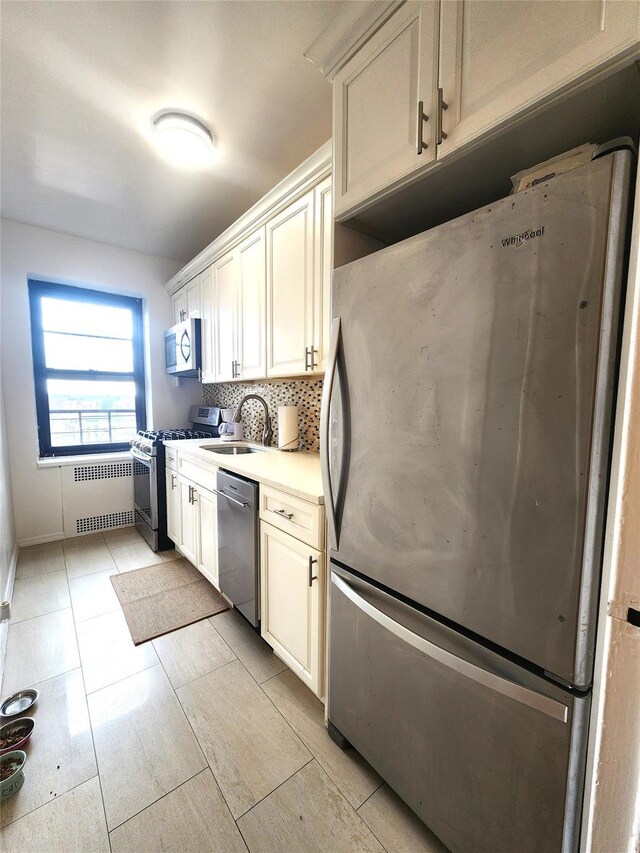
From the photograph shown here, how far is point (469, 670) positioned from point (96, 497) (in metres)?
3.39

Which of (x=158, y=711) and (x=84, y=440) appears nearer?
(x=158, y=711)

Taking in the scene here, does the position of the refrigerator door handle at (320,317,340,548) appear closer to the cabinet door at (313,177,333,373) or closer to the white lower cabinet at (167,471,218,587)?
the cabinet door at (313,177,333,373)

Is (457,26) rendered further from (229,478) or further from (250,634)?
(250,634)

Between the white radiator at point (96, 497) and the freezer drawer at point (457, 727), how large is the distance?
2.87 m

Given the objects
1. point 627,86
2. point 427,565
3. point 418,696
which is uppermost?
point 627,86

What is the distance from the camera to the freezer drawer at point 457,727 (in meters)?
0.68

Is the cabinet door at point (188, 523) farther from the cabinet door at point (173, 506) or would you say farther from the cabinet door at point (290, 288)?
the cabinet door at point (290, 288)

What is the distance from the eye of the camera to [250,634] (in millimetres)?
1844

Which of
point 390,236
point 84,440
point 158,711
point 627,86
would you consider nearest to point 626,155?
point 627,86

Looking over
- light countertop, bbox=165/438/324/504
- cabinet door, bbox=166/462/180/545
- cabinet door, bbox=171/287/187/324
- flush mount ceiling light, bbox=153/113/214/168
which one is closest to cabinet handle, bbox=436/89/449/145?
light countertop, bbox=165/438/324/504

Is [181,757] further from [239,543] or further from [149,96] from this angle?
[149,96]

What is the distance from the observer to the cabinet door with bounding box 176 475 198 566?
2277 mm

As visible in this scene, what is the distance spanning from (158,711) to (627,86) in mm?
2403

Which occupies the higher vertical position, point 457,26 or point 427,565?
point 457,26
